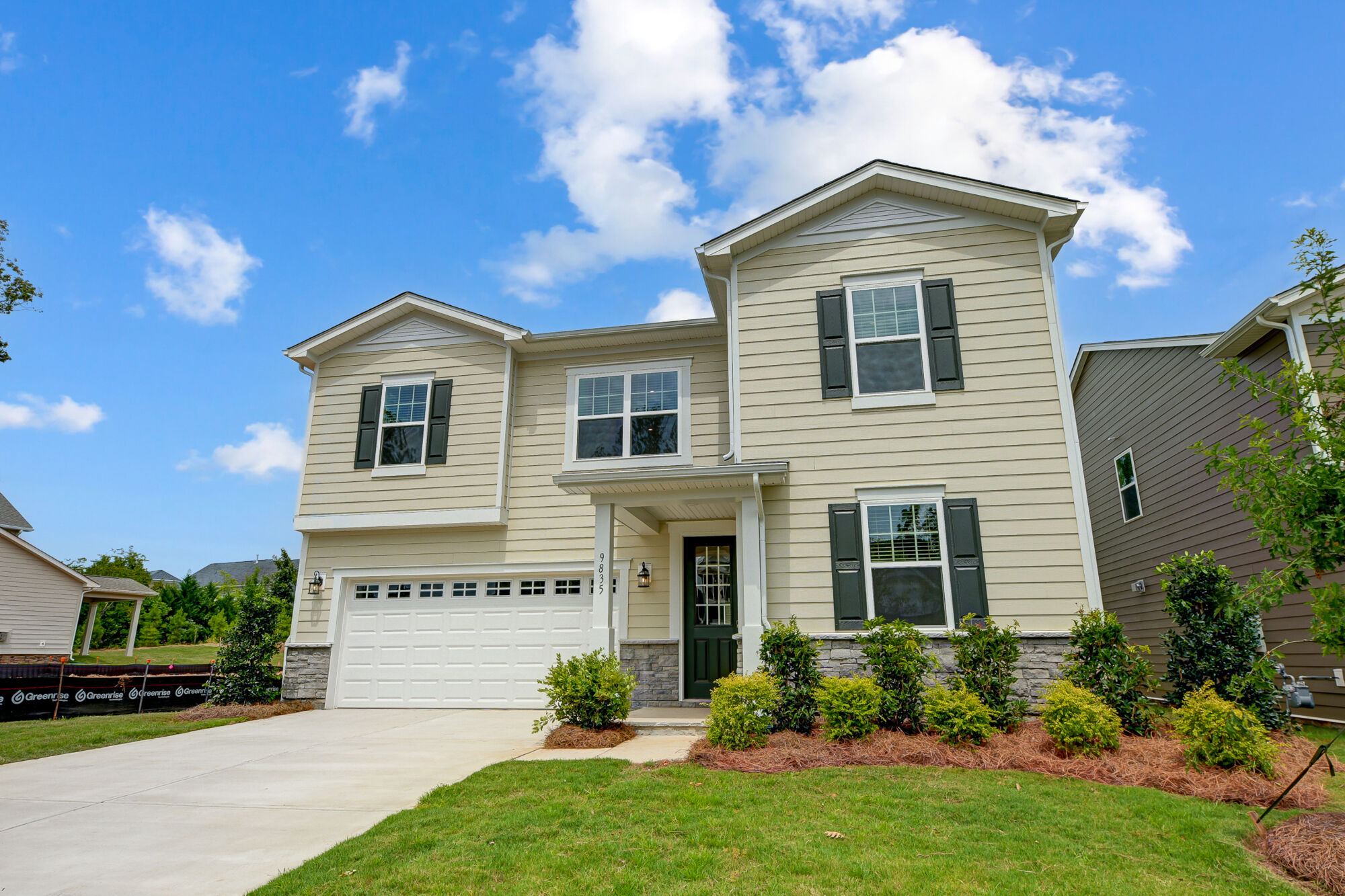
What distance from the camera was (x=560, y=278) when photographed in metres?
15.7

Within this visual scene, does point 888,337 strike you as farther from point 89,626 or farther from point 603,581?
point 89,626

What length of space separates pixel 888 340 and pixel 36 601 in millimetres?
22517

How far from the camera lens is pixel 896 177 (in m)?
9.52

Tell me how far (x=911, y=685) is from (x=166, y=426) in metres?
20.6

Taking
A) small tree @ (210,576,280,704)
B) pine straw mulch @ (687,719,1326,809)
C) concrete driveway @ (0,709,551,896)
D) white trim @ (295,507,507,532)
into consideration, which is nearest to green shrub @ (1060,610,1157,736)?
pine straw mulch @ (687,719,1326,809)

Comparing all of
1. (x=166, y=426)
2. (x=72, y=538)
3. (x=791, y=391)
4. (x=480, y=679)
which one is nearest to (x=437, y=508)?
(x=480, y=679)

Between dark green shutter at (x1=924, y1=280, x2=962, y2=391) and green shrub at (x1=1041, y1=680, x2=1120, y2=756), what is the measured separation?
151 inches

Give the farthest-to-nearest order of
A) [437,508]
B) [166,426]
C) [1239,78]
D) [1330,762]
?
[166,426], [437,508], [1239,78], [1330,762]

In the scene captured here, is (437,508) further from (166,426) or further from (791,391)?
(166,426)

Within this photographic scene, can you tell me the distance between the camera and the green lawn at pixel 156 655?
67.7ft

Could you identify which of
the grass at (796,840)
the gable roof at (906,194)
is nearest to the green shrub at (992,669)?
the grass at (796,840)

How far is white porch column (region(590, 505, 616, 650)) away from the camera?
8531mm

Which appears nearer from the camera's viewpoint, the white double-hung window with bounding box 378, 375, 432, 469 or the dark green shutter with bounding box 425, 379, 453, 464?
the dark green shutter with bounding box 425, 379, 453, 464

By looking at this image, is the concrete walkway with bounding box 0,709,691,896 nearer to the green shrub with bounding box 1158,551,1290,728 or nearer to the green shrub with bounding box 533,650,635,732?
the green shrub with bounding box 533,650,635,732
